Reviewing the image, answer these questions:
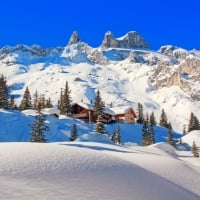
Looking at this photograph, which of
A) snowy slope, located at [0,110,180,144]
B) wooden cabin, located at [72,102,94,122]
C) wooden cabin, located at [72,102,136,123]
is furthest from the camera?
wooden cabin, located at [72,102,136,123]

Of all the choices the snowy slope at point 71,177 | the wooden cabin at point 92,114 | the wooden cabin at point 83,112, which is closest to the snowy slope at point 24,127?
the wooden cabin at point 83,112

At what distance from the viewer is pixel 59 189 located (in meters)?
9.92

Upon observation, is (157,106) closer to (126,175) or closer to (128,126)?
(128,126)

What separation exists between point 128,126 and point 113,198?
241 feet

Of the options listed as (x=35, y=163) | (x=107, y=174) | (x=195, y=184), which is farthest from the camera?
(x=195, y=184)

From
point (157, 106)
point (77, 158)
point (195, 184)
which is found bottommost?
point (195, 184)

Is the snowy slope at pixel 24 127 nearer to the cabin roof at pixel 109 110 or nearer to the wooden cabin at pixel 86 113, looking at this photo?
the wooden cabin at pixel 86 113

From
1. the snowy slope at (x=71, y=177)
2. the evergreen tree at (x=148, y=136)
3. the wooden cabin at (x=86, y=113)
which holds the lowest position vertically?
the snowy slope at (x=71, y=177)

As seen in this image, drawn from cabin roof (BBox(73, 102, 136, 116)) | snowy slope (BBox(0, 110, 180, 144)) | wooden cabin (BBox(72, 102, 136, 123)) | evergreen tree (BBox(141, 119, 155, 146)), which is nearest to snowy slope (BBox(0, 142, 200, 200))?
snowy slope (BBox(0, 110, 180, 144))

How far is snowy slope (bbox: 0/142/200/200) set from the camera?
9.77m

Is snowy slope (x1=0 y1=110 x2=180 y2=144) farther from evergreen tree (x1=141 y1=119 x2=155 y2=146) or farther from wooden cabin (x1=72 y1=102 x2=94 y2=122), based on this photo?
wooden cabin (x1=72 y1=102 x2=94 y2=122)

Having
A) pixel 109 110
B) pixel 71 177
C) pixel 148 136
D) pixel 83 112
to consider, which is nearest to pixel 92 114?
pixel 83 112

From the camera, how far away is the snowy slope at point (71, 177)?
9.77 m

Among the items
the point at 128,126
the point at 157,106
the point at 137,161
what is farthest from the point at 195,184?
the point at 157,106
